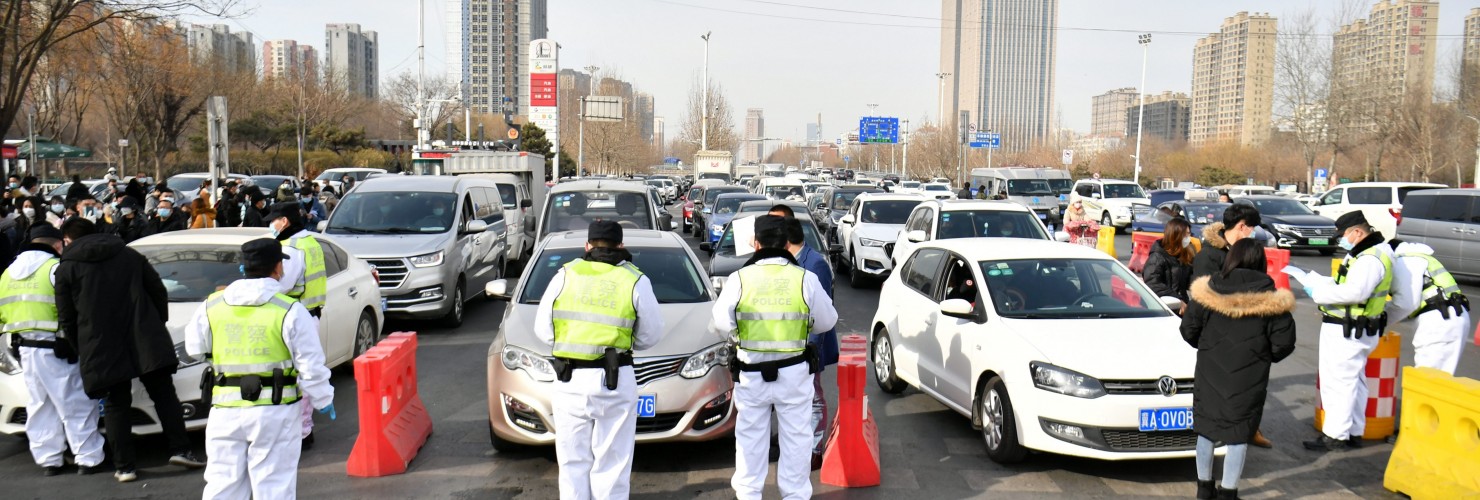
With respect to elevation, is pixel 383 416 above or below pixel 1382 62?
below

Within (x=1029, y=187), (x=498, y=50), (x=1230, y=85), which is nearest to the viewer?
(x=1029, y=187)

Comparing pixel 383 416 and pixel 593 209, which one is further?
pixel 593 209

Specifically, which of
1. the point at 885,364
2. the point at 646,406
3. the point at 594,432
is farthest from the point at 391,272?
the point at 594,432

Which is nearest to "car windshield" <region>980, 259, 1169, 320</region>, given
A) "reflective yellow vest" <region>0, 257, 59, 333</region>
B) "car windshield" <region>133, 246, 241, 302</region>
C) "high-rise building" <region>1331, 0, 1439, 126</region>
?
"car windshield" <region>133, 246, 241, 302</region>

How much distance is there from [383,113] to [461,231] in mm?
80325

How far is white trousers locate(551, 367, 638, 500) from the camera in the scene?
201 inches

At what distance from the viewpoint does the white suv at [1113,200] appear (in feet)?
106

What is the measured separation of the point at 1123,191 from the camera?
3394cm

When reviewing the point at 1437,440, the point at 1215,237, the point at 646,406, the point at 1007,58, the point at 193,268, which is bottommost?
the point at 1437,440

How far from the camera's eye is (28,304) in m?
6.18

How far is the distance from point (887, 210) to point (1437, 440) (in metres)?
12.7

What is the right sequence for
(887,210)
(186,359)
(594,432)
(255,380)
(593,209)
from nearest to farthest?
(255,380) < (594,432) < (186,359) < (593,209) < (887,210)

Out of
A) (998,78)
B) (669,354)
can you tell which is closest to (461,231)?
(669,354)

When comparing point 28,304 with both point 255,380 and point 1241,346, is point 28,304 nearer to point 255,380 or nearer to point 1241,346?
point 255,380
